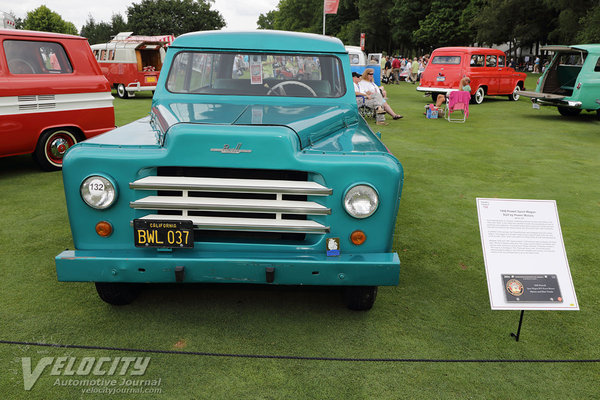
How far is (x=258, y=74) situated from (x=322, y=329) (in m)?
2.17

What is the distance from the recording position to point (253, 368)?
2.82m

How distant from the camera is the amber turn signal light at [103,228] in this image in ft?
9.59

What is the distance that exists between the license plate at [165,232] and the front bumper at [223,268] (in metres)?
0.08

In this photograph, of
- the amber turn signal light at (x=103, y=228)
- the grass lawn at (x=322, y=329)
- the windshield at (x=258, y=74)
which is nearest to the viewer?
the grass lawn at (x=322, y=329)

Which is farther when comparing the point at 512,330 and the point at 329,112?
the point at 329,112

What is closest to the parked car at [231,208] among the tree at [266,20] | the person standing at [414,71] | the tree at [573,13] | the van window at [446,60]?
the van window at [446,60]

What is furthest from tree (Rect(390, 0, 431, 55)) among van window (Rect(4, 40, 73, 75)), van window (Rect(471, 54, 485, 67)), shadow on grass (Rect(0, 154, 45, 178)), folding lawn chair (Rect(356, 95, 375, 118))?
van window (Rect(4, 40, 73, 75))

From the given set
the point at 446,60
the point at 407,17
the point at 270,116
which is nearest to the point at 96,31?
the point at 407,17

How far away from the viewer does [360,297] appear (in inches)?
131

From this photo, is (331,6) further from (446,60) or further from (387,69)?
(446,60)

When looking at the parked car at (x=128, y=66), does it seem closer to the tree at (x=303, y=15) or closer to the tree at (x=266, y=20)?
the tree at (x=303, y=15)

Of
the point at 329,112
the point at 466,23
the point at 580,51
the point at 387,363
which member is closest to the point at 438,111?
the point at 580,51

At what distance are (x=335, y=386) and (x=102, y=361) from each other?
1355 mm

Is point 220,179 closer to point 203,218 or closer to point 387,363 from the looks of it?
point 203,218
